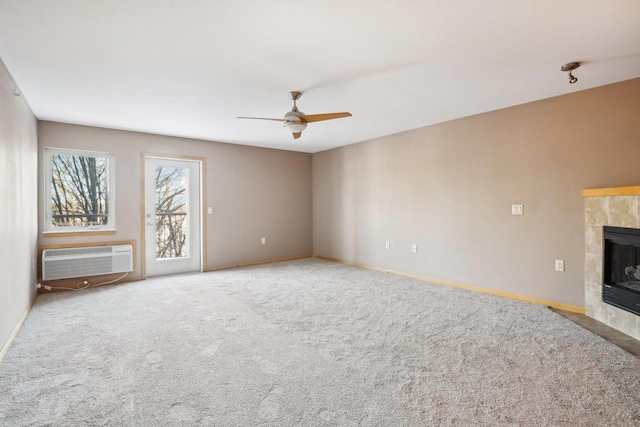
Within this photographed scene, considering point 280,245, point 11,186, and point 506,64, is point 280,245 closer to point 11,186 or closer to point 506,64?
point 11,186

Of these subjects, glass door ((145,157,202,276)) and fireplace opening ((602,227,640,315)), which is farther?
glass door ((145,157,202,276))

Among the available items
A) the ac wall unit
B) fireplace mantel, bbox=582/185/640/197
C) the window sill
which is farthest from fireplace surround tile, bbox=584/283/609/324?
the window sill

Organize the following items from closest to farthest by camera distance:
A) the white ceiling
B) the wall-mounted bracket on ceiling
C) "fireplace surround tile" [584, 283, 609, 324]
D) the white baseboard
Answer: the white ceiling, the white baseboard, the wall-mounted bracket on ceiling, "fireplace surround tile" [584, 283, 609, 324]

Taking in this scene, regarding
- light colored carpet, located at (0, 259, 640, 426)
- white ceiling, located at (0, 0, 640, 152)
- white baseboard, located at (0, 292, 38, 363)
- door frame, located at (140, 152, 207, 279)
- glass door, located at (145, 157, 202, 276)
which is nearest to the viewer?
light colored carpet, located at (0, 259, 640, 426)

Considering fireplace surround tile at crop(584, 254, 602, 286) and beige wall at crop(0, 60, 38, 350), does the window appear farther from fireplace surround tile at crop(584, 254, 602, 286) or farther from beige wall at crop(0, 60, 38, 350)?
fireplace surround tile at crop(584, 254, 602, 286)

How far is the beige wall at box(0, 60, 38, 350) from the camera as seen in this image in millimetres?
2623

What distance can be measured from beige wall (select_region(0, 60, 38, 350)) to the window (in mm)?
511

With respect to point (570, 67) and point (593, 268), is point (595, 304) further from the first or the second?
point (570, 67)

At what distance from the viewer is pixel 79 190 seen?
15.5 feet

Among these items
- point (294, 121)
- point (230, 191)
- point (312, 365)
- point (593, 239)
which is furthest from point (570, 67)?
point (230, 191)

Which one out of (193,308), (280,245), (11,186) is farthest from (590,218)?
(11,186)

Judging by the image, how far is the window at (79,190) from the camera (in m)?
4.50

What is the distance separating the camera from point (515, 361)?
2.38 metres

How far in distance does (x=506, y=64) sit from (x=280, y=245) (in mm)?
4990
